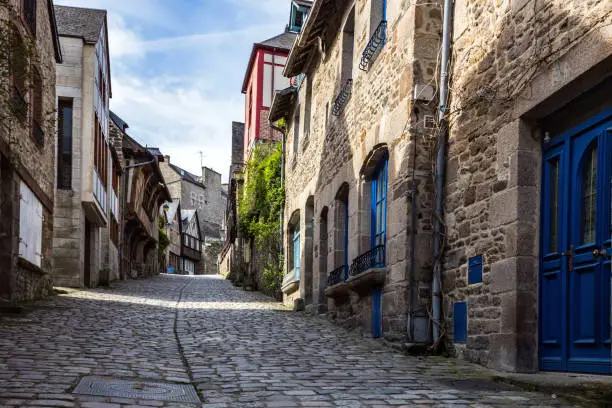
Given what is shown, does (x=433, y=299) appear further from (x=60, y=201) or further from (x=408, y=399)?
(x=60, y=201)

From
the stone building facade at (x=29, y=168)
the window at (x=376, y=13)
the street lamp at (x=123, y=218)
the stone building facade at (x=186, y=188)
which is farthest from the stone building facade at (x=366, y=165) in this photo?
the stone building facade at (x=186, y=188)

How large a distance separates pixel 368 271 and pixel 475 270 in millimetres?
2273

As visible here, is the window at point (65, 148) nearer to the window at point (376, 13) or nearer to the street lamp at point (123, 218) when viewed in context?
the street lamp at point (123, 218)

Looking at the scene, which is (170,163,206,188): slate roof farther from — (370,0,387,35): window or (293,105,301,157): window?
(370,0,387,35): window

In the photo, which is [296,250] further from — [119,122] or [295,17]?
[119,122]

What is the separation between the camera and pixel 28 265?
1216 cm

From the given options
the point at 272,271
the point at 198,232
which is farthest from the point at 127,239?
the point at 198,232

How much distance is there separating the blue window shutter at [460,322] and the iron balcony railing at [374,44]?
397cm

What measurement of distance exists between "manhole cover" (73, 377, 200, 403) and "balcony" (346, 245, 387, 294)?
379 cm

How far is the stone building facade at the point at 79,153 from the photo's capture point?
17812 millimetres

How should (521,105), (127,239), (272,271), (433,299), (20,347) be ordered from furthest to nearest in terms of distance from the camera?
1. (127,239)
2. (272,271)
3. (433,299)
4. (20,347)
5. (521,105)

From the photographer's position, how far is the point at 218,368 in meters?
6.29

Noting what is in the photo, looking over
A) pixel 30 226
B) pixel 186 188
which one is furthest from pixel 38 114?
pixel 186 188

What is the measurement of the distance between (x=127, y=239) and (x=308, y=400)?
82.1ft
